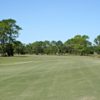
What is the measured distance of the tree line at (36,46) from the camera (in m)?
120

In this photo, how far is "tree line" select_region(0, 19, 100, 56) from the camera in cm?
11950

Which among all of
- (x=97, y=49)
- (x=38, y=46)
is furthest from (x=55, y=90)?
(x=38, y=46)

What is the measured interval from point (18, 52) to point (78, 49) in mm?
30267

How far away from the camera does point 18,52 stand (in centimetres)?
16838

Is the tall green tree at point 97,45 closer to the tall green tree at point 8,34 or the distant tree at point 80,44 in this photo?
the distant tree at point 80,44

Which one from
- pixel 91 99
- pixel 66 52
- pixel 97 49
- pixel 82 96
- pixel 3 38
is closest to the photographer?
pixel 91 99

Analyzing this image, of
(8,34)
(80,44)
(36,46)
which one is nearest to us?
(8,34)

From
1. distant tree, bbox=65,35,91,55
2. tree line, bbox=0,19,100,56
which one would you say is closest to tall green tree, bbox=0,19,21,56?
tree line, bbox=0,19,100,56

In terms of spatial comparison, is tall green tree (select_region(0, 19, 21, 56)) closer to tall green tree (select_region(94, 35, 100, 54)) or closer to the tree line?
the tree line

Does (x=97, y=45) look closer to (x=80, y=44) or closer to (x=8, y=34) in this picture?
(x=80, y=44)

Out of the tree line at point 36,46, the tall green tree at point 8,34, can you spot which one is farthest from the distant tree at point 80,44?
the tall green tree at point 8,34

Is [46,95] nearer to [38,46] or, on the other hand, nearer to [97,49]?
[97,49]

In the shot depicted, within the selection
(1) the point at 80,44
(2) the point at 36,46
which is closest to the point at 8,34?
(1) the point at 80,44

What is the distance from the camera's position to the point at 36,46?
196 m
